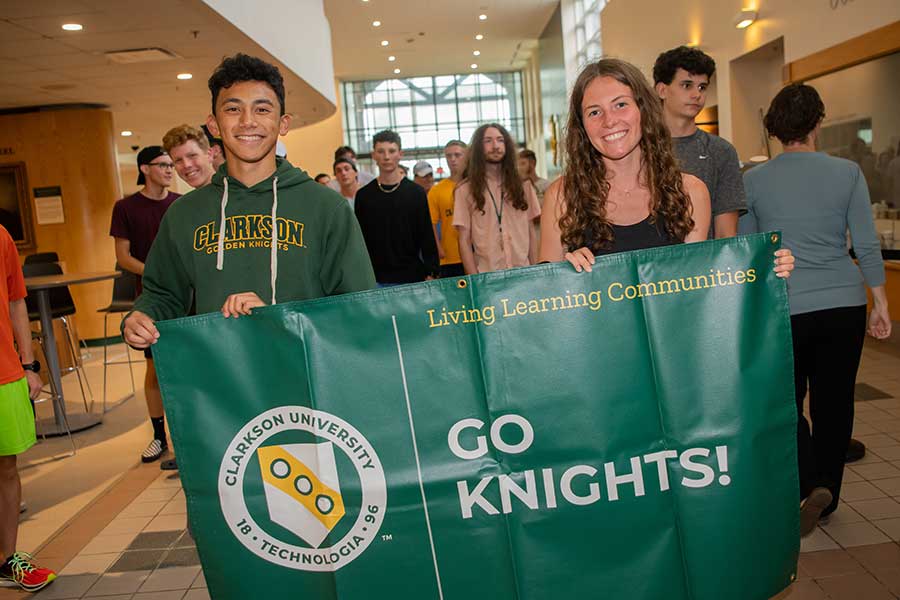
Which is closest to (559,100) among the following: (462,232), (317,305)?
(462,232)

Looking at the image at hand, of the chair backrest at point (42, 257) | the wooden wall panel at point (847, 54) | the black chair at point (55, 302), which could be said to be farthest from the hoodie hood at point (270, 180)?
the chair backrest at point (42, 257)

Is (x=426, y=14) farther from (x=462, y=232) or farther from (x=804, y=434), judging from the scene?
(x=804, y=434)

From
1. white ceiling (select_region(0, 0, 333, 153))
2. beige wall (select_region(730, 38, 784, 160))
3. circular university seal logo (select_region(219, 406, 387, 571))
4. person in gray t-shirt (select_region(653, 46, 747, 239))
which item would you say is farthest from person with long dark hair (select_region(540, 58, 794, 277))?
beige wall (select_region(730, 38, 784, 160))

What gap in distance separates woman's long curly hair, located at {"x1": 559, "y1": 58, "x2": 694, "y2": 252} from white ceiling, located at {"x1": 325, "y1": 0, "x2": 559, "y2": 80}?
1456 cm

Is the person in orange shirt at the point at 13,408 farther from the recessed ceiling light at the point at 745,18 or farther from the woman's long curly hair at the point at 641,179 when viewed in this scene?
the recessed ceiling light at the point at 745,18

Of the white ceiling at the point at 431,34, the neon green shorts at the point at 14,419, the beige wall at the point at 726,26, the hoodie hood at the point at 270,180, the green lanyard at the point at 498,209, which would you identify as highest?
the white ceiling at the point at 431,34

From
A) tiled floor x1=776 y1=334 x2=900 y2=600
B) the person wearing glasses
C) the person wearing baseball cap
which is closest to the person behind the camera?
tiled floor x1=776 y1=334 x2=900 y2=600

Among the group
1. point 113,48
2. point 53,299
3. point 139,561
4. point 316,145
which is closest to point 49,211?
point 113,48

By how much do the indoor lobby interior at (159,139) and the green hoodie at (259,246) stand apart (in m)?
1.35

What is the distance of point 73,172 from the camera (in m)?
10.4

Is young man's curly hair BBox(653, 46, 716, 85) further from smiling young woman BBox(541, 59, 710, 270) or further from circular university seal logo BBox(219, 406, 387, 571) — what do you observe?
circular university seal logo BBox(219, 406, 387, 571)

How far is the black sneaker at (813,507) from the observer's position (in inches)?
110

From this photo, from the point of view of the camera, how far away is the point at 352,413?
169cm

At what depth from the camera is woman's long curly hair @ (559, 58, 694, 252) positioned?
199 centimetres
